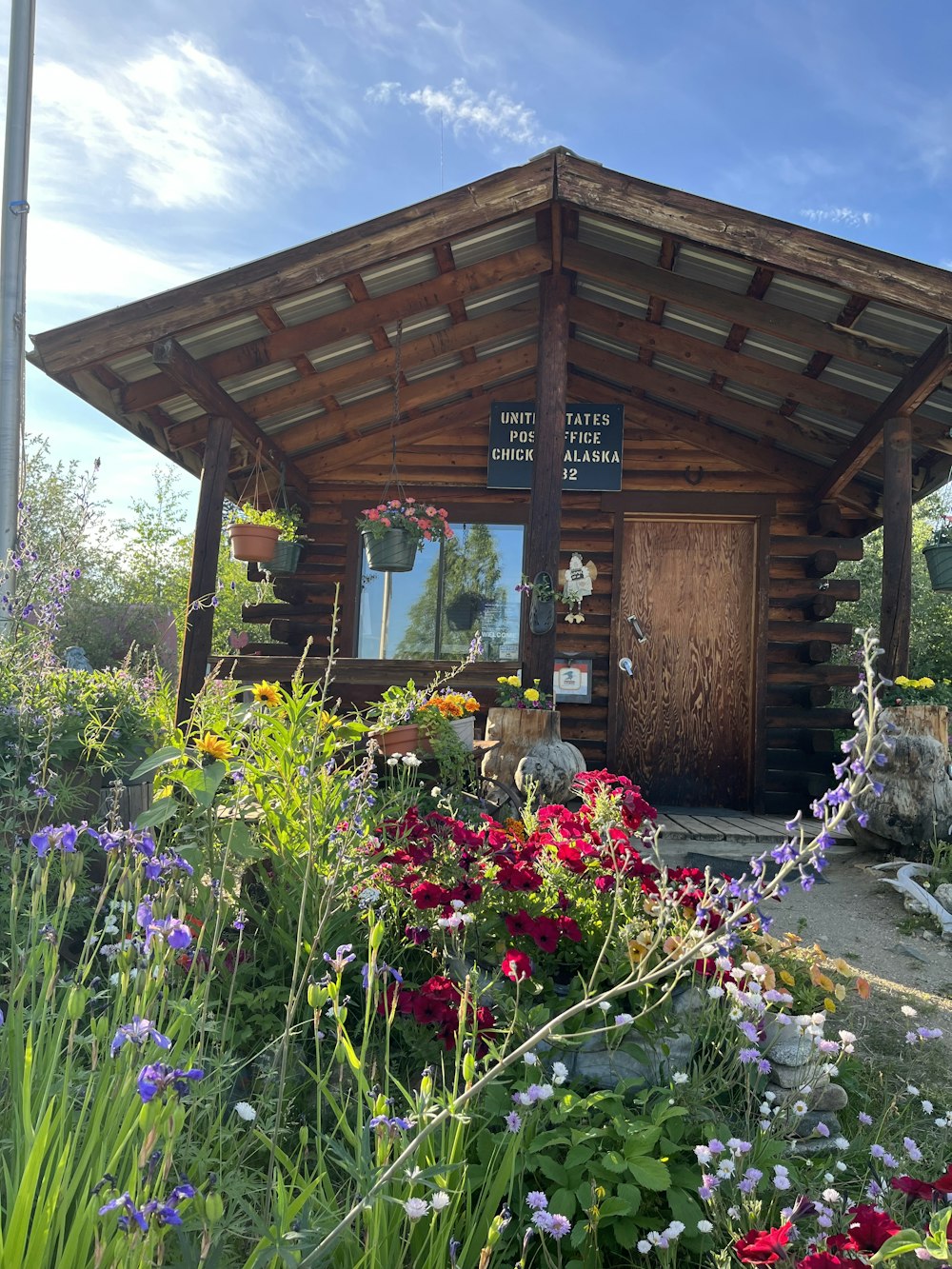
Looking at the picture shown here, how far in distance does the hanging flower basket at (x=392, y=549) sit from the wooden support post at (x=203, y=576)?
4.29 ft

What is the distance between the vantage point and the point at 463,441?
921cm

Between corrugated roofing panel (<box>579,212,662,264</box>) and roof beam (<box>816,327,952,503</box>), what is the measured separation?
203cm

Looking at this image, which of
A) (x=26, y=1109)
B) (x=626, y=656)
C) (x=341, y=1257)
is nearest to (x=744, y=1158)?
(x=341, y=1257)

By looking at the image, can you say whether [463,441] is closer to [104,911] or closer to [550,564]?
[550,564]

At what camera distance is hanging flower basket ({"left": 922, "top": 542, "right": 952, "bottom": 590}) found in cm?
690

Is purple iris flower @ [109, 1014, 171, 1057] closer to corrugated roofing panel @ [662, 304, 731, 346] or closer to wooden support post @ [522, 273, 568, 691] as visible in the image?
wooden support post @ [522, 273, 568, 691]

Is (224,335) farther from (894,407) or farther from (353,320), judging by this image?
(894,407)

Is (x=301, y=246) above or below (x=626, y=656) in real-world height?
above

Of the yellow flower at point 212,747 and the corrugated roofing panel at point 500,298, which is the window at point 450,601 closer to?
the corrugated roofing panel at point 500,298

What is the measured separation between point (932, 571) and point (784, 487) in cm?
216

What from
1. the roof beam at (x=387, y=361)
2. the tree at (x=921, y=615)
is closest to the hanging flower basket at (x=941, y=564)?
the roof beam at (x=387, y=361)

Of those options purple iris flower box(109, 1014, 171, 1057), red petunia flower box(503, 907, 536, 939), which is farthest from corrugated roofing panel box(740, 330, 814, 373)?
purple iris flower box(109, 1014, 171, 1057)

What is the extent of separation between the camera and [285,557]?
8.33 m

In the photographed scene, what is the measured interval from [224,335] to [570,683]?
447 centimetres
